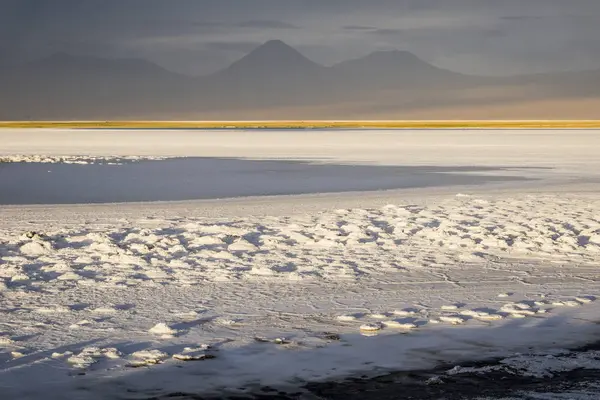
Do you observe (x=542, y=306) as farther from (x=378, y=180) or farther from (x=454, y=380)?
(x=378, y=180)

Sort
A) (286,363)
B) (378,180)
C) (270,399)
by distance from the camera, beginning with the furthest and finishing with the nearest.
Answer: (378,180)
(286,363)
(270,399)

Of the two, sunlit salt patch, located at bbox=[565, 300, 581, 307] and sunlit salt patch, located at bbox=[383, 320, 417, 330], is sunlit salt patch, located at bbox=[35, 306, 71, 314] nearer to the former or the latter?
sunlit salt patch, located at bbox=[383, 320, 417, 330]

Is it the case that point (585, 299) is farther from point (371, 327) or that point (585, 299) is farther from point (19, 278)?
point (19, 278)

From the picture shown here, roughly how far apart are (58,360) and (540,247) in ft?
19.6

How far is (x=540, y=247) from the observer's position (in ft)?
Answer: 31.8

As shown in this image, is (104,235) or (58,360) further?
(104,235)

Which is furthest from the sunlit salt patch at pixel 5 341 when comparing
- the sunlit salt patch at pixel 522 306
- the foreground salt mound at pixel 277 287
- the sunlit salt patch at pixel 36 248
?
the sunlit salt patch at pixel 522 306

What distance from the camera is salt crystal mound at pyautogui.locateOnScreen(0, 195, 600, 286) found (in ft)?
27.4

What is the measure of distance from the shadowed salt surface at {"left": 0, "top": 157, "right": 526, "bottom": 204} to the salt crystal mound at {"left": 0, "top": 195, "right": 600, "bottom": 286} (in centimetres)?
431

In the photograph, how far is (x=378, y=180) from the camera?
63.4 ft

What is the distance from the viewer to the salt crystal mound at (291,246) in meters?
8.34

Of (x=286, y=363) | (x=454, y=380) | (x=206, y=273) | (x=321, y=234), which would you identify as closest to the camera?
(x=454, y=380)

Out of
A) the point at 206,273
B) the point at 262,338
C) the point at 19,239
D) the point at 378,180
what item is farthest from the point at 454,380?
the point at 378,180

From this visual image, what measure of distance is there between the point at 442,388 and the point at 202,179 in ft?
51.2
